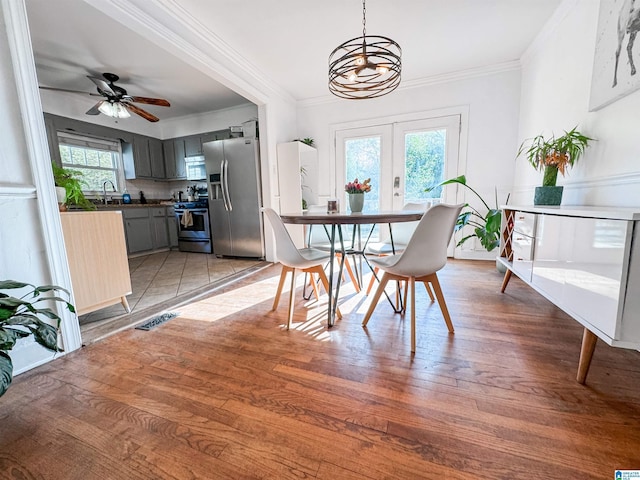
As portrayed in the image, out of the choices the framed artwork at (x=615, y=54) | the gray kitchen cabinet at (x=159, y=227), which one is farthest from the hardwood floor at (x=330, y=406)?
the gray kitchen cabinet at (x=159, y=227)

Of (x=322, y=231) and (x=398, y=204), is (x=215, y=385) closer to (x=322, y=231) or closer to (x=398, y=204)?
(x=322, y=231)

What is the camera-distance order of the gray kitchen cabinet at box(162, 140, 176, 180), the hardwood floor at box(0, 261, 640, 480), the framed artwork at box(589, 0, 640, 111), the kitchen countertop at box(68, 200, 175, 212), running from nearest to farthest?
the hardwood floor at box(0, 261, 640, 480) → the framed artwork at box(589, 0, 640, 111) → the kitchen countertop at box(68, 200, 175, 212) → the gray kitchen cabinet at box(162, 140, 176, 180)

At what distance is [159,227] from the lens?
4.86 m

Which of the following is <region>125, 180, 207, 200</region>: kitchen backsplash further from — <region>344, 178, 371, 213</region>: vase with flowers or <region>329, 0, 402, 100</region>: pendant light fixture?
<region>344, 178, 371, 213</region>: vase with flowers

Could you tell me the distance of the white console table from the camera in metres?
0.96

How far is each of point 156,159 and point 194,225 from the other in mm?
1739

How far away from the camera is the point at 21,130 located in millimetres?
1351

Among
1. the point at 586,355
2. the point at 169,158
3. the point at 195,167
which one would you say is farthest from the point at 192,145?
the point at 586,355

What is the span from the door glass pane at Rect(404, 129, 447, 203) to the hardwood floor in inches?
95.0

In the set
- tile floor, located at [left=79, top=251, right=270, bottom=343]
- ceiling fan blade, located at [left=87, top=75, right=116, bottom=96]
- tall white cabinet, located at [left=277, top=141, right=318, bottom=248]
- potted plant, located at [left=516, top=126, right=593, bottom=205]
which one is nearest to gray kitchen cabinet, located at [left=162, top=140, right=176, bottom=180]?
tile floor, located at [left=79, top=251, right=270, bottom=343]

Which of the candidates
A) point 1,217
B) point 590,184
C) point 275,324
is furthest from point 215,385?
point 590,184

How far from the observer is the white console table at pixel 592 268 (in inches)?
37.9

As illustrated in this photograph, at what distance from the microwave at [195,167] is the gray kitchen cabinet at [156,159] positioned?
61 centimetres

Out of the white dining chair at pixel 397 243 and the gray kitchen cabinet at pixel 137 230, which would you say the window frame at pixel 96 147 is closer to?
the gray kitchen cabinet at pixel 137 230
